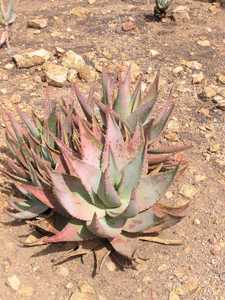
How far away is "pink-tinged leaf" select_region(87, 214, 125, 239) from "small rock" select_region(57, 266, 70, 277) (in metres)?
0.28

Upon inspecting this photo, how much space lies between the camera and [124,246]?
2559 mm

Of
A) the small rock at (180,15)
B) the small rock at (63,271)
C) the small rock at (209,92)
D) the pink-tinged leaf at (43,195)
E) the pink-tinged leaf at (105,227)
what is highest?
the pink-tinged leaf at (43,195)

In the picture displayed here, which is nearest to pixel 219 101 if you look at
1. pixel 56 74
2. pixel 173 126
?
pixel 173 126

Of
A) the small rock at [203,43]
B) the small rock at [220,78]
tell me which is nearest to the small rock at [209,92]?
the small rock at [220,78]

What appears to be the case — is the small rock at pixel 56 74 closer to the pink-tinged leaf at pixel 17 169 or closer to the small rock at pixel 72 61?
the small rock at pixel 72 61

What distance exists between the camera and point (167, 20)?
15.0 ft

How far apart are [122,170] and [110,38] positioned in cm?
199

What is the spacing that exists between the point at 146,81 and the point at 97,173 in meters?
1.51

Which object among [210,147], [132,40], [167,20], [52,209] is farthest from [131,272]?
[167,20]

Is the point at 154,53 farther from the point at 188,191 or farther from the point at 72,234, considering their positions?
the point at 72,234

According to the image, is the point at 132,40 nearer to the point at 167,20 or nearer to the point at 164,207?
the point at 167,20

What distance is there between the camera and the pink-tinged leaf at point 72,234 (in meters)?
2.48

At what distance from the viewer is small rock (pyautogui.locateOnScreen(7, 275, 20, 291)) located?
2594 mm

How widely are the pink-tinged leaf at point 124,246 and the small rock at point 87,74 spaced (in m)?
1.53
